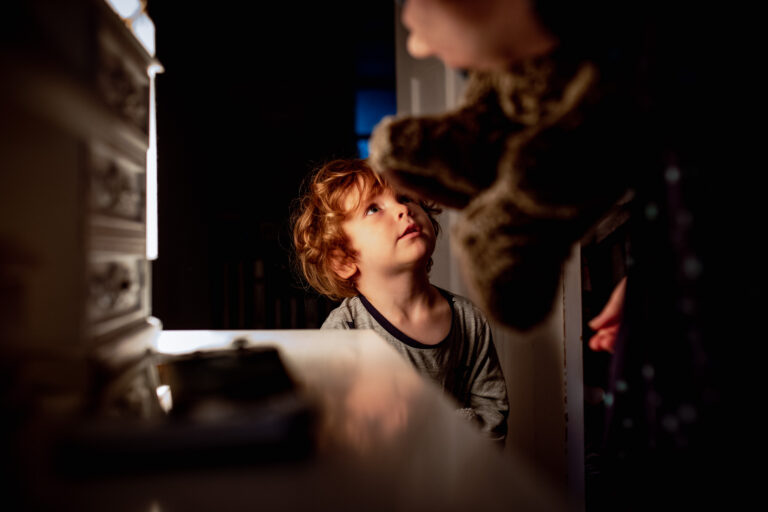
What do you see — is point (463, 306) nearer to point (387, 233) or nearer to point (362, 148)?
point (387, 233)

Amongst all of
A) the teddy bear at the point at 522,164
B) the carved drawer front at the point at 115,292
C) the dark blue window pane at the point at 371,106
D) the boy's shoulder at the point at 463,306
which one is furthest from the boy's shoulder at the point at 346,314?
the dark blue window pane at the point at 371,106

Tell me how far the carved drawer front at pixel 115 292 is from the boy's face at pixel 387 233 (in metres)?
0.56

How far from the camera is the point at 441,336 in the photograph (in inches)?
45.3

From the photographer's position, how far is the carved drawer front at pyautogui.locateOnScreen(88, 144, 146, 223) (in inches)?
18.7

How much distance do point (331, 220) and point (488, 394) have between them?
56 cm

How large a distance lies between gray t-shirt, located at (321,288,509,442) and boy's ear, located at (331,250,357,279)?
7 centimetres

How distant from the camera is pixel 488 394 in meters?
1.13

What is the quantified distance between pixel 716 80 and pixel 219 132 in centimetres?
169

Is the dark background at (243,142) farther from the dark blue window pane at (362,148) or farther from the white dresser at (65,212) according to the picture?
the white dresser at (65,212)

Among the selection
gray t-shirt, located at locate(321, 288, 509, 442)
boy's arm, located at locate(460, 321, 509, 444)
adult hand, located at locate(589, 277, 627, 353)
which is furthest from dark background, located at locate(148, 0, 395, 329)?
adult hand, located at locate(589, 277, 627, 353)

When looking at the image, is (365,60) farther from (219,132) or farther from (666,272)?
(666,272)

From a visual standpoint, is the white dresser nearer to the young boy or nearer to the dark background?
the young boy

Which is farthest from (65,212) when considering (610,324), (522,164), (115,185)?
(610,324)

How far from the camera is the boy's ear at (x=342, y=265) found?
4.03 ft
